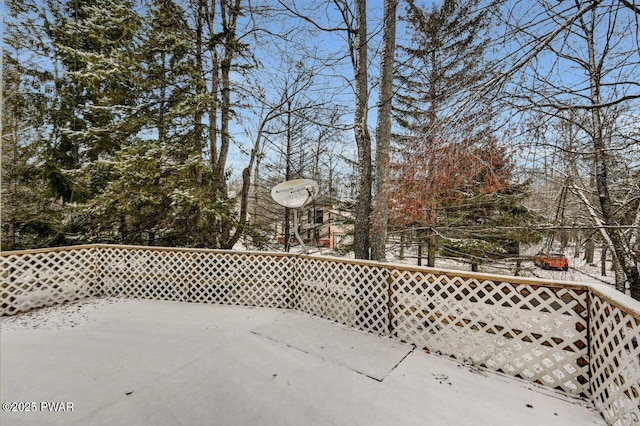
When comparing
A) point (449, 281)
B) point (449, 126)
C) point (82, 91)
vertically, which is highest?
point (82, 91)

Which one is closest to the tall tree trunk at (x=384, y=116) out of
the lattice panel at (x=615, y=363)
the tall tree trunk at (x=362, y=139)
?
the tall tree trunk at (x=362, y=139)

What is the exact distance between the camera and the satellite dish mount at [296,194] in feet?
15.2

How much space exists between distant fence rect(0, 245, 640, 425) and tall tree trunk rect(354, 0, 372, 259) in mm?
1210

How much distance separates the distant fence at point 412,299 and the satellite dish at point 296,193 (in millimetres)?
919

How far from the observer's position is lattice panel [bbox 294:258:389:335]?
382 cm

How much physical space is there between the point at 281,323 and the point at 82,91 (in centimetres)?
816

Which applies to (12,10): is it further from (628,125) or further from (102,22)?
(628,125)

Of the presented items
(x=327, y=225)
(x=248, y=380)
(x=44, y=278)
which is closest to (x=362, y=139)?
(x=248, y=380)

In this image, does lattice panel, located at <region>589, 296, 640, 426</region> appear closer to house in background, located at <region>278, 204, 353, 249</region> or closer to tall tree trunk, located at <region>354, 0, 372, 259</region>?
tall tree trunk, located at <region>354, 0, 372, 259</region>

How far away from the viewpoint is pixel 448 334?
3.25 meters

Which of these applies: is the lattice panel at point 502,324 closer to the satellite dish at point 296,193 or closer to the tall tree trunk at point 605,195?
the satellite dish at point 296,193

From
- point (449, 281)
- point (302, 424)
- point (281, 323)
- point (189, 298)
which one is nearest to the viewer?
point (302, 424)

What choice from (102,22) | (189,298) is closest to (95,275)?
(189,298)

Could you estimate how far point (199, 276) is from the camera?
16.8 ft
